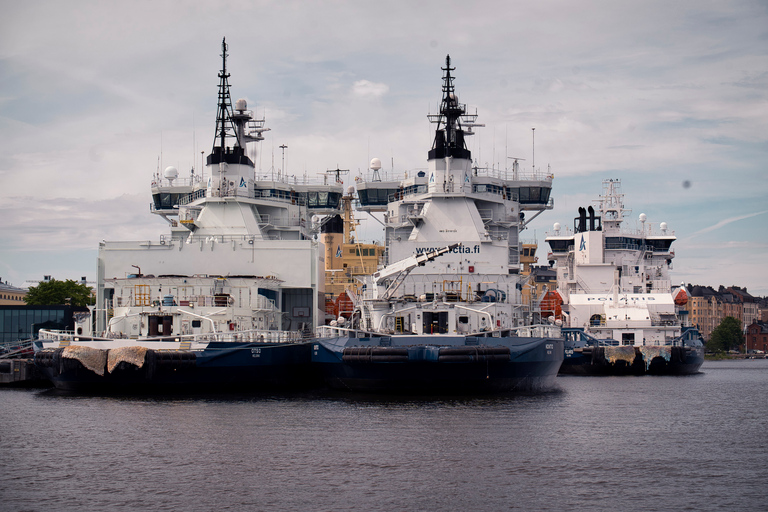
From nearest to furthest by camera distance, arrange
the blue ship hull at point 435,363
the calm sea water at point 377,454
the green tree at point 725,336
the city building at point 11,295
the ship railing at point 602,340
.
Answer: the calm sea water at point 377,454 → the blue ship hull at point 435,363 → the ship railing at point 602,340 → the city building at point 11,295 → the green tree at point 725,336

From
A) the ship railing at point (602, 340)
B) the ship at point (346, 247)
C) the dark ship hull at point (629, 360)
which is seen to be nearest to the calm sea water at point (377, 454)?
the dark ship hull at point (629, 360)

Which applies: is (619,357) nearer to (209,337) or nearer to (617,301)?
(617,301)

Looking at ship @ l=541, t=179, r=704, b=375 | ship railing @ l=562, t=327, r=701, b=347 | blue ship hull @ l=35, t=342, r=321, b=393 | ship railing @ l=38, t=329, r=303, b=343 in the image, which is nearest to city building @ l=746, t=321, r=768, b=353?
ship @ l=541, t=179, r=704, b=375

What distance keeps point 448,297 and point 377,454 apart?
17.0m

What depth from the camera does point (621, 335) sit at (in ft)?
219

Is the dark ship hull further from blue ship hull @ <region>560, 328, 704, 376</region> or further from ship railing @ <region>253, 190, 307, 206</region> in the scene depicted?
ship railing @ <region>253, 190, 307, 206</region>

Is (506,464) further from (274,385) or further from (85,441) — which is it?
(274,385)

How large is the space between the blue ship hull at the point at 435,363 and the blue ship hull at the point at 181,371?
400 cm

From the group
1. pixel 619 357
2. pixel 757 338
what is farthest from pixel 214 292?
pixel 757 338

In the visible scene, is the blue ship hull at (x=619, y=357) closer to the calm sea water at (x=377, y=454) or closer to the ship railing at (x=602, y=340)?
the ship railing at (x=602, y=340)

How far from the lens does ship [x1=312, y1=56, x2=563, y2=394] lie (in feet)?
121

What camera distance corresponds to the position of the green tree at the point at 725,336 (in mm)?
149500

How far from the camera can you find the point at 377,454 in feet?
81.1

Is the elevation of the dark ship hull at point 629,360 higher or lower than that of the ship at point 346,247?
lower
